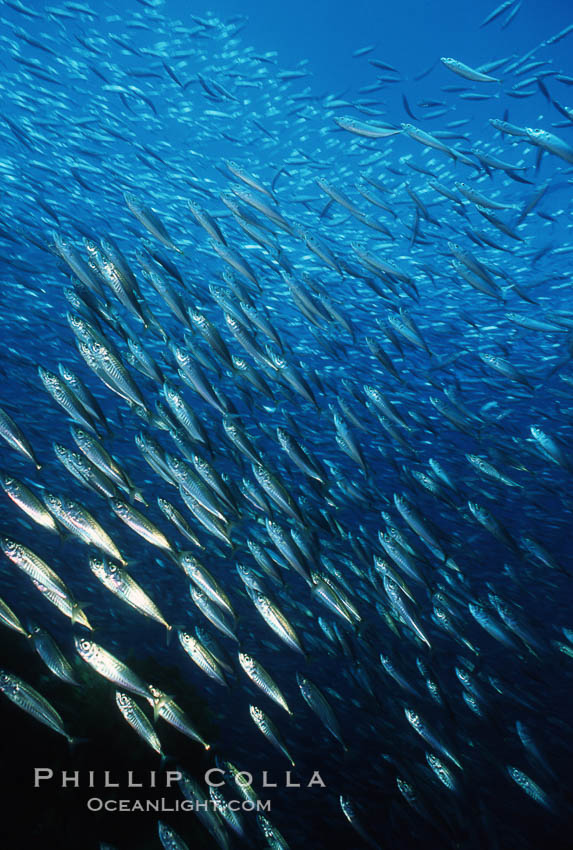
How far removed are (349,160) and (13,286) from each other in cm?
940

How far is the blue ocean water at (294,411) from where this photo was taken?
14.5 ft

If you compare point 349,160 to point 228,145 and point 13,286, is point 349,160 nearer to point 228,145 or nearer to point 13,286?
point 228,145

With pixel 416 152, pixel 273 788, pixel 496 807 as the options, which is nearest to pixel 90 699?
pixel 273 788

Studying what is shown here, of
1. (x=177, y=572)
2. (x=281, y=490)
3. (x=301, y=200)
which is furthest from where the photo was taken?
(x=177, y=572)

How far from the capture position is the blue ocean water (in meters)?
4.41

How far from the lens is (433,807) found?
5.42 m

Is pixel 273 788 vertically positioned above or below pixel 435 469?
below

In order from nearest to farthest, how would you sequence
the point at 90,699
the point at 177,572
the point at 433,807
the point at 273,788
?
1. the point at 433,807
2. the point at 90,699
3. the point at 273,788
4. the point at 177,572

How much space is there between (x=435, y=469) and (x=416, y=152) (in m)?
9.78

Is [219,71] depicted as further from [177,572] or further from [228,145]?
[177,572]

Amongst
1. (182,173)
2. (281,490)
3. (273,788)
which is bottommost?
(273,788)

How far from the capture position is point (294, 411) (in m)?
14.9

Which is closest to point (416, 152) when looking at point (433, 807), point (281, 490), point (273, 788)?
point (281, 490)

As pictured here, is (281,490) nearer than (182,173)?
Yes
